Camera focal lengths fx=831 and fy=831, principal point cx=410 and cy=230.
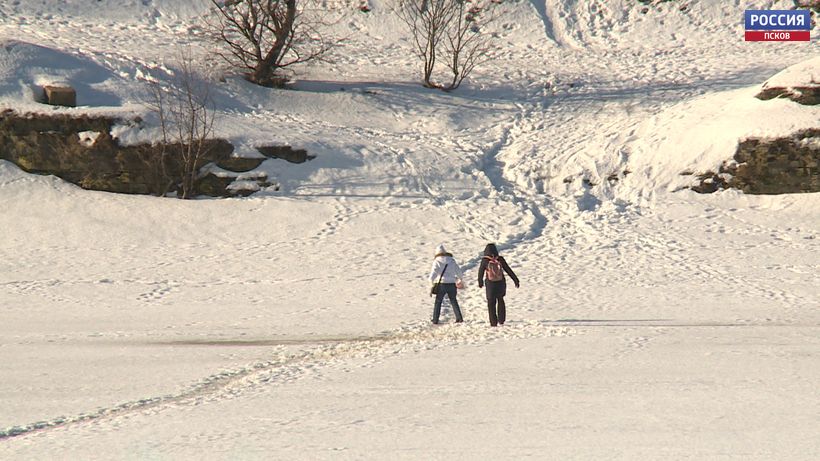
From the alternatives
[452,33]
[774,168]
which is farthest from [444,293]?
[452,33]

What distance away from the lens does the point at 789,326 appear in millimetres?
12492

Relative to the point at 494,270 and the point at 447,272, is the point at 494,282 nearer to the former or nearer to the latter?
the point at 494,270

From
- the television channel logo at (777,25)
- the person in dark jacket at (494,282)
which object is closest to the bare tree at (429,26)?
the television channel logo at (777,25)

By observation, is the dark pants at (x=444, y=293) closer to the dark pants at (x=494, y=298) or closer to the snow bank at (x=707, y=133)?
the dark pants at (x=494, y=298)

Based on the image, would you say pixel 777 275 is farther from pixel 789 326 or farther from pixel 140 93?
pixel 140 93

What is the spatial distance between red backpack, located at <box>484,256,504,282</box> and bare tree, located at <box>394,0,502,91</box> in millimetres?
17052

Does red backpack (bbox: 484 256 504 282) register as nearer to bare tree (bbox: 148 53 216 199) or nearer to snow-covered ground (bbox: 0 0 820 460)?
snow-covered ground (bbox: 0 0 820 460)

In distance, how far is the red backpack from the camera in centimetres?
1298

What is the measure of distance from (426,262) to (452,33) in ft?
65.6

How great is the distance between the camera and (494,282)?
12906 millimetres

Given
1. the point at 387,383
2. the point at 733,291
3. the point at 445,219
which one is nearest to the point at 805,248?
the point at 733,291

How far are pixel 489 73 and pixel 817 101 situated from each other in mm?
12311

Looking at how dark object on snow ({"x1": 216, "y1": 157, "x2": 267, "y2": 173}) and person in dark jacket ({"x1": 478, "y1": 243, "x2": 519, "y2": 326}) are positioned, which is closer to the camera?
person in dark jacket ({"x1": 478, "y1": 243, "x2": 519, "y2": 326})

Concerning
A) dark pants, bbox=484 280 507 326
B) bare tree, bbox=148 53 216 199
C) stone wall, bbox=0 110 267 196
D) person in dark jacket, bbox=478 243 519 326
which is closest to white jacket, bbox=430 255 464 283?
person in dark jacket, bbox=478 243 519 326
